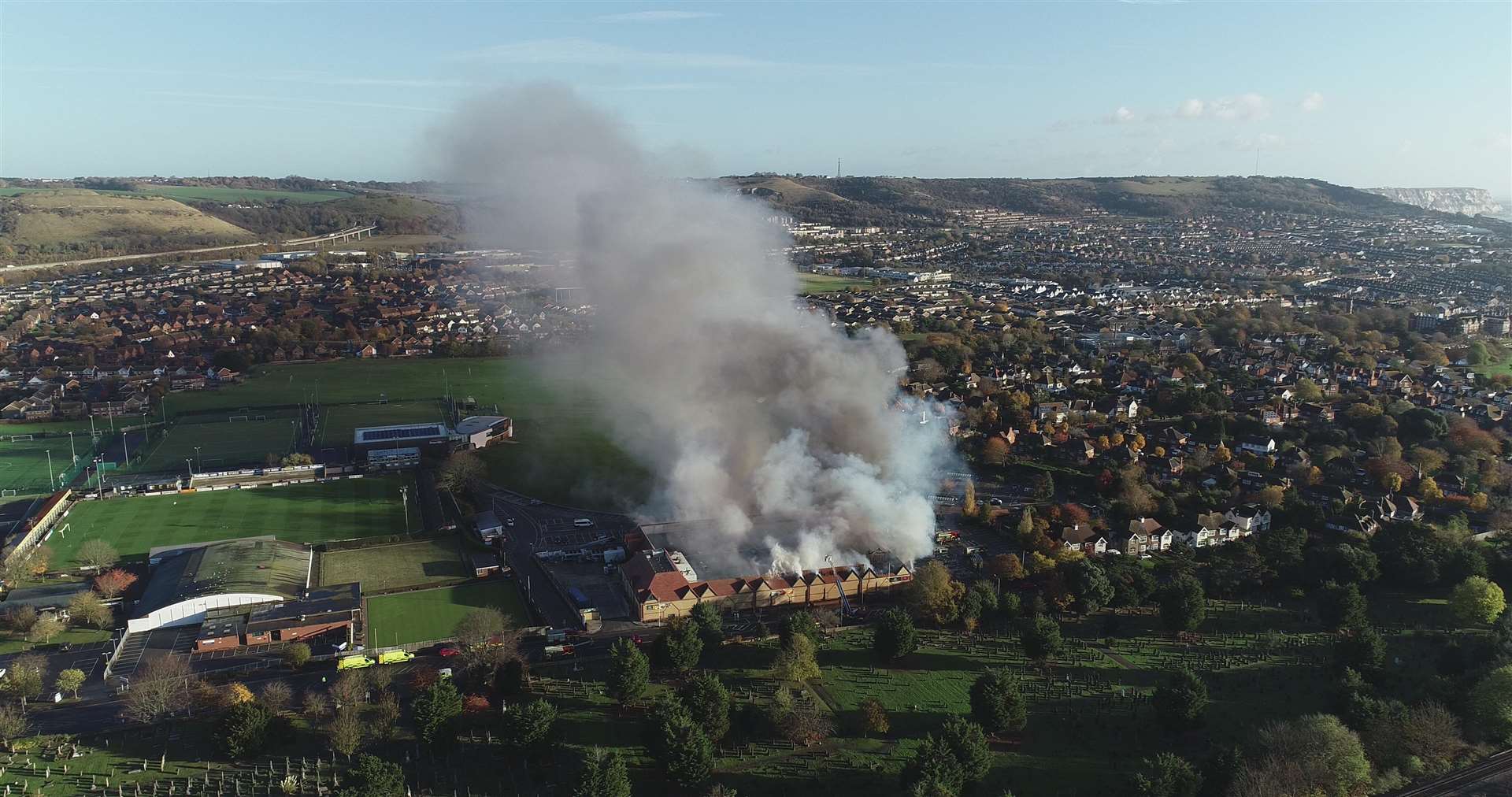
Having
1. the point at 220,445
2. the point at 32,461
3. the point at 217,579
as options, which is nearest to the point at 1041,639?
the point at 217,579

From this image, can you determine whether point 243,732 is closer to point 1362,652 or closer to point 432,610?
point 432,610

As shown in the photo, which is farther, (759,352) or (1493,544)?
(759,352)

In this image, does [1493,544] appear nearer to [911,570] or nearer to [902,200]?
[911,570]

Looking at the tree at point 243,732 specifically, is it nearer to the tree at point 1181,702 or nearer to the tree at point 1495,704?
the tree at point 1181,702

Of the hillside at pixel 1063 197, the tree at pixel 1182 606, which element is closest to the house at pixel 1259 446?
the tree at pixel 1182 606

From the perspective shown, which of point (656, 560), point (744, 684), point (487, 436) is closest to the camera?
point (744, 684)

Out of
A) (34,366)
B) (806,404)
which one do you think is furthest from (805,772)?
(34,366)

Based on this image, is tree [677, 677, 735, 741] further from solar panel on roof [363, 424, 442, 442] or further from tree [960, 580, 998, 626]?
solar panel on roof [363, 424, 442, 442]
